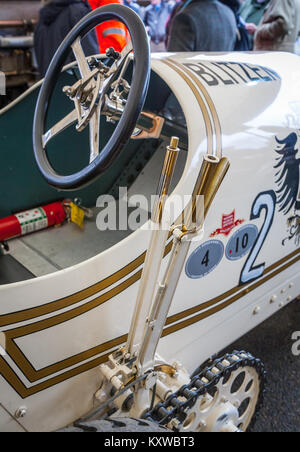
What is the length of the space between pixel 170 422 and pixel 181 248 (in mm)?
474

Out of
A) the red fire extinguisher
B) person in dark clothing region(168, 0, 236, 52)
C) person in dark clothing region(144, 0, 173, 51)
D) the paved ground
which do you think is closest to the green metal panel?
the red fire extinguisher

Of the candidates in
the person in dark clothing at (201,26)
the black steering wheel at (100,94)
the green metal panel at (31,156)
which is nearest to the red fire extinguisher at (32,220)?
the green metal panel at (31,156)

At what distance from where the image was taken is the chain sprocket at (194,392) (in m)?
1.20

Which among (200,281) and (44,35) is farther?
(44,35)

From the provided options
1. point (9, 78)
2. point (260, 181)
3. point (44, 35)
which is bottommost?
point (9, 78)

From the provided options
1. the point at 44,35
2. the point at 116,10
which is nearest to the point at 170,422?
the point at 116,10

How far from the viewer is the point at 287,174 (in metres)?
1.62

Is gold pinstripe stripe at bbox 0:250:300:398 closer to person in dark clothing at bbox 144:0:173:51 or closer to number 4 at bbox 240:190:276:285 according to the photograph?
number 4 at bbox 240:190:276:285

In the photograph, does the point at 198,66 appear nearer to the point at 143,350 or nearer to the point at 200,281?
the point at 200,281

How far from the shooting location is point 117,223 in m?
2.11

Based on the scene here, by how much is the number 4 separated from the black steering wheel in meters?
0.64

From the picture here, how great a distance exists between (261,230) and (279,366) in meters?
0.69

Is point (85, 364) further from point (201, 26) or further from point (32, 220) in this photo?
point (201, 26)

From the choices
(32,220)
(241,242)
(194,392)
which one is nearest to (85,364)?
(194,392)
